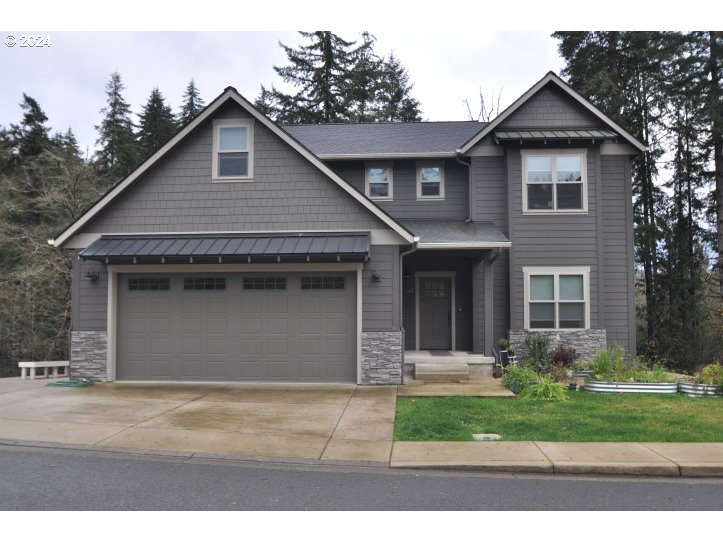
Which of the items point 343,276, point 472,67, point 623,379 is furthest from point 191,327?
point 472,67

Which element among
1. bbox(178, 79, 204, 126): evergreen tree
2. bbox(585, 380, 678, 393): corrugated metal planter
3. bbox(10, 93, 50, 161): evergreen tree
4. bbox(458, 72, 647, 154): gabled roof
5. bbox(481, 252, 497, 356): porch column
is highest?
bbox(178, 79, 204, 126): evergreen tree

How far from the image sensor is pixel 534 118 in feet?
48.2

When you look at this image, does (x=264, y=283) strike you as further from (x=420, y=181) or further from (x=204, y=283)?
(x=420, y=181)

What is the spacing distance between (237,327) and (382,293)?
343 cm

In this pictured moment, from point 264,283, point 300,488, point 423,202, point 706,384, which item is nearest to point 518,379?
point 706,384

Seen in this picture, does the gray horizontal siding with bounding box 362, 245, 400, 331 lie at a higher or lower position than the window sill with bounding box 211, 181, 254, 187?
lower

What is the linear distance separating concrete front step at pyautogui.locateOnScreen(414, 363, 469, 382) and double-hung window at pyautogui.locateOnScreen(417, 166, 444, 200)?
17.1 ft

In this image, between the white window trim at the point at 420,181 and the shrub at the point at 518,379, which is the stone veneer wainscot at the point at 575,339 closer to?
the shrub at the point at 518,379

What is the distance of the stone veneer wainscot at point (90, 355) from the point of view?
12.3 m

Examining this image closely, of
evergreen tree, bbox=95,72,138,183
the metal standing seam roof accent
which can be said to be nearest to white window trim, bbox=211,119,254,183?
the metal standing seam roof accent

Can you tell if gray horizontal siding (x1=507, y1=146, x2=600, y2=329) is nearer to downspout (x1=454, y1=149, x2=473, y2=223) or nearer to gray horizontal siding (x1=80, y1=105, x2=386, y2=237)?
downspout (x1=454, y1=149, x2=473, y2=223)

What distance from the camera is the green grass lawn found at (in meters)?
7.36

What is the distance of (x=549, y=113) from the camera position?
14.7 metres

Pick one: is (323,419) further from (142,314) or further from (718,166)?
(718,166)
